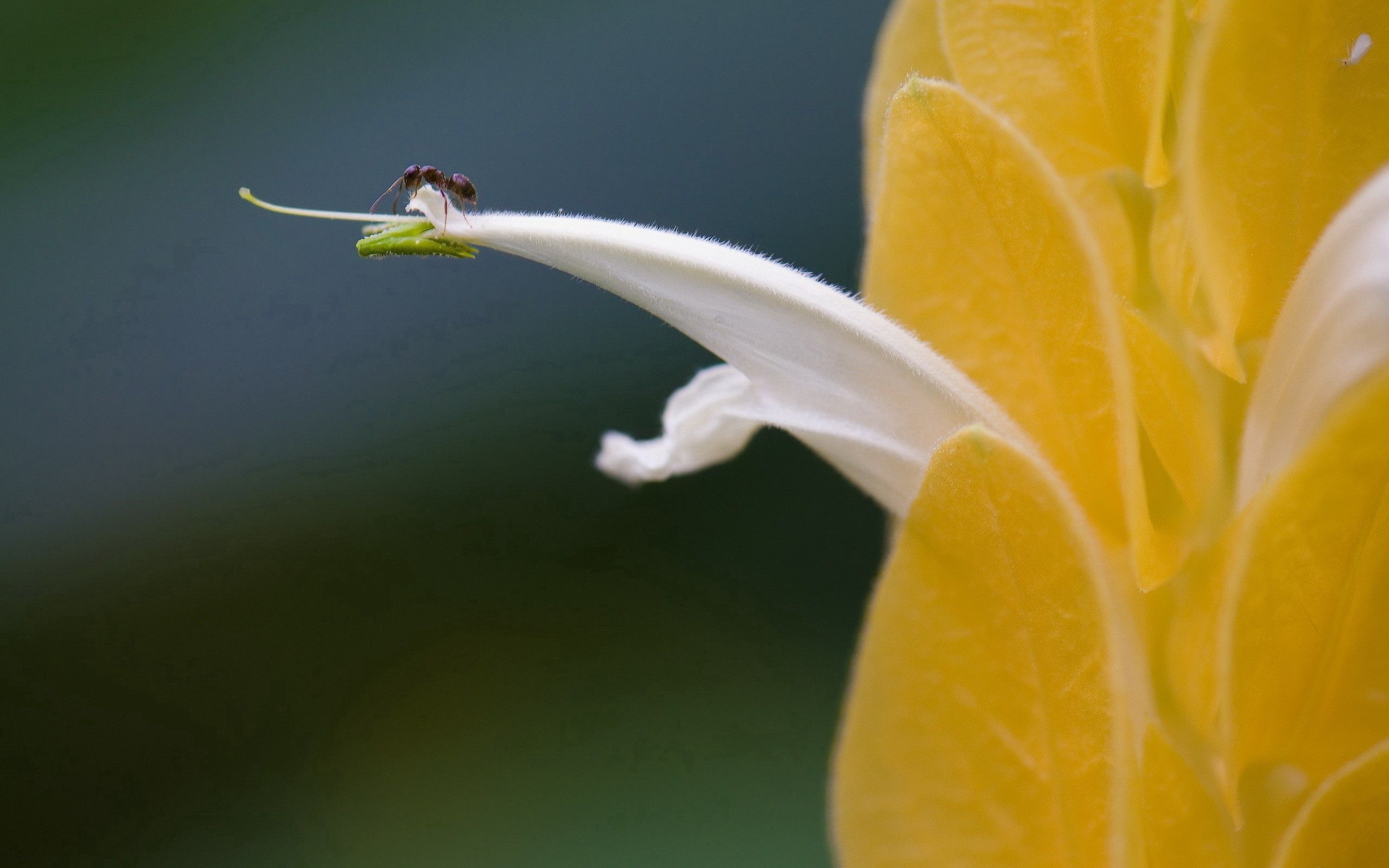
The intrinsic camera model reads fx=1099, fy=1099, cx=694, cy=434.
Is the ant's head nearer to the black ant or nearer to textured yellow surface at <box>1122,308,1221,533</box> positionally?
the black ant

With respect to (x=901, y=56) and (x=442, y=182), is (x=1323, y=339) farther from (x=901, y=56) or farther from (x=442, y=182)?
(x=442, y=182)

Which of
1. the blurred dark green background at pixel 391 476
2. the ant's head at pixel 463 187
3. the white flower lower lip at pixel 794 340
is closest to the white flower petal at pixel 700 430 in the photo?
the white flower lower lip at pixel 794 340

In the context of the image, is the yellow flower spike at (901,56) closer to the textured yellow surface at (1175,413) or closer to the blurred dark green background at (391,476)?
the textured yellow surface at (1175,413)

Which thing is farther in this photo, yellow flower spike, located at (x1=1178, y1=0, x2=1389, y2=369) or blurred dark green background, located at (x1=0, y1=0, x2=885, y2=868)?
blurred dark green background, located at (x1=0, y1=0, x2=885, y2=868)

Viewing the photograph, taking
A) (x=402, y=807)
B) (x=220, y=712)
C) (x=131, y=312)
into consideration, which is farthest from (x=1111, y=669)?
(x=131, y=312)

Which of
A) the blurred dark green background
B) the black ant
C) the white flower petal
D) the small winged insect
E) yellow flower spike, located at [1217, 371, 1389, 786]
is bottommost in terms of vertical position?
yellow flower spike, located at [1217, 371, 1389, 786]

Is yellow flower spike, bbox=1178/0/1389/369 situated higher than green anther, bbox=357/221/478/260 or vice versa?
green anther, bbox=357/221/478/260

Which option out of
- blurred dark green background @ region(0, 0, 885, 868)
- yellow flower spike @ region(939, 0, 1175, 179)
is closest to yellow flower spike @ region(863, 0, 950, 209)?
yellow flower spike @ region(939, 0, 1175, 179)

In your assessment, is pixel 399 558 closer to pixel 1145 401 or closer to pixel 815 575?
pixel 815 575
